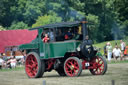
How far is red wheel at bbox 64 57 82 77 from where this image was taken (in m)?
19.4

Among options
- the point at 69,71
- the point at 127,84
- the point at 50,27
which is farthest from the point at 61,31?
the point at 127,84

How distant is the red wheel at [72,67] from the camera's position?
1940cm

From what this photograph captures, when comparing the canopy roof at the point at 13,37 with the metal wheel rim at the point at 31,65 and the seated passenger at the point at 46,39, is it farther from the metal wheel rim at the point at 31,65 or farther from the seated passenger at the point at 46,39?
the seated passenger at the point at 46,39

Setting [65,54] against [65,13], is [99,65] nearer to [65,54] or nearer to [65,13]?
[65,54]

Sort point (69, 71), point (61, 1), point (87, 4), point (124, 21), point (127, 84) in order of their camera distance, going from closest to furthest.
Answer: point (127, 84) < point (69, 71) < point (124, 21) < point (61, 1) < point (87, 4)

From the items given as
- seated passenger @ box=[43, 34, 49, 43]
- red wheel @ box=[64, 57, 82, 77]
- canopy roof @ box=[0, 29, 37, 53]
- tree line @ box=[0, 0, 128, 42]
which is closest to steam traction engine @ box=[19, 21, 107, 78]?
red wheel @ box=[64, 57, 82, 77]

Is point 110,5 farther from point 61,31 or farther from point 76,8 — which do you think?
point 61,31

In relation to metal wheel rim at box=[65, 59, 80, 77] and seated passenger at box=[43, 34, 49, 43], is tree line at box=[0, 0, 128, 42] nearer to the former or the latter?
seated passenger at box=[43, 34, 49, 43]

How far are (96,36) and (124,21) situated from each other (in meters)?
9.75

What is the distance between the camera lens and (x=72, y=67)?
64.2 ft

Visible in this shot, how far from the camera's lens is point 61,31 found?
20359 millimetres

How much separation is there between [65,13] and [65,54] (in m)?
51.6

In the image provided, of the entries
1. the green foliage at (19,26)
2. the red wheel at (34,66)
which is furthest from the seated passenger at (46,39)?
the green foliage at (19,26)

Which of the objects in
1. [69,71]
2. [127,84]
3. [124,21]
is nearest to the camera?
[127,84]
